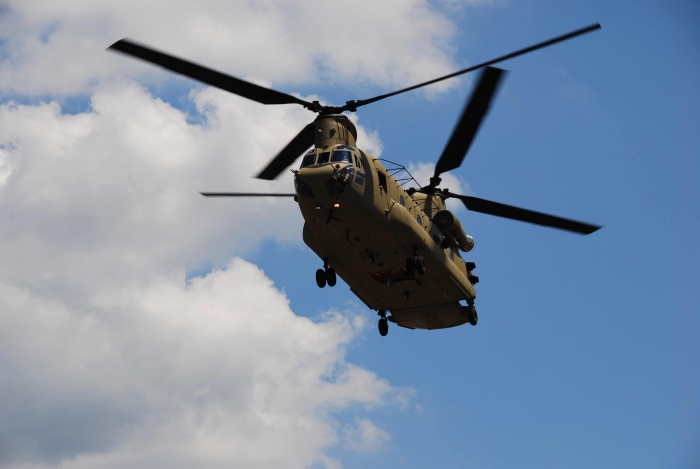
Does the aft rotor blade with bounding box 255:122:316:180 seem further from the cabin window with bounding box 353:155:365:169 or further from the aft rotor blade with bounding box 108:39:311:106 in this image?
the cabin window with bounding box 353:155:365:169

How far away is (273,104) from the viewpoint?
32.0 m

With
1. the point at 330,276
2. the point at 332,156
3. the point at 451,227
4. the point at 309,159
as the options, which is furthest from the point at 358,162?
the point at 451,227

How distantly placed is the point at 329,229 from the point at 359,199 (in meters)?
1.80

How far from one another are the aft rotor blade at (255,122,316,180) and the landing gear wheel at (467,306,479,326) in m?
10.3

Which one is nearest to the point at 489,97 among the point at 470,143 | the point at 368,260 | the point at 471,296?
the point at 470,143

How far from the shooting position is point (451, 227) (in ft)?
120

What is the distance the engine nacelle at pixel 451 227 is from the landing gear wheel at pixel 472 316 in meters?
3.02

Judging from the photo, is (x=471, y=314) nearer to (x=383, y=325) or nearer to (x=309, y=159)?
(x=383, y=325)

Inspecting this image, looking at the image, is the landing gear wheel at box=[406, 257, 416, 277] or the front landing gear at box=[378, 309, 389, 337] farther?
the front landing gear at box=[378, 309, 389, 337]

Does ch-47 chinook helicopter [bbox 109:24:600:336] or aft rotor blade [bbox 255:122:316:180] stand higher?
aft rotor blade [bbox 255:122:316:180]

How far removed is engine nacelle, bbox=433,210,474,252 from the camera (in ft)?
119

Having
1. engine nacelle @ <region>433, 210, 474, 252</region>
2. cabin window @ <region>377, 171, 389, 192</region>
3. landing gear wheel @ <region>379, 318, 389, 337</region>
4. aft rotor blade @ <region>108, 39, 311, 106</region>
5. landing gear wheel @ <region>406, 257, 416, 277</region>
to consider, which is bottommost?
landing gear wheel @ <region>406, 257, 416, 277</region>

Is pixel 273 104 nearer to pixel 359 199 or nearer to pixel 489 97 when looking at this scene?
pixel 359 199

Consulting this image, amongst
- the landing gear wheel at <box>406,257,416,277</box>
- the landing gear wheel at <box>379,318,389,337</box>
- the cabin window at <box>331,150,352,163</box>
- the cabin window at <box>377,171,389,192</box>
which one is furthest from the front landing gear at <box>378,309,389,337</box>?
the cabin window at <box>331,150,352,163</box>
